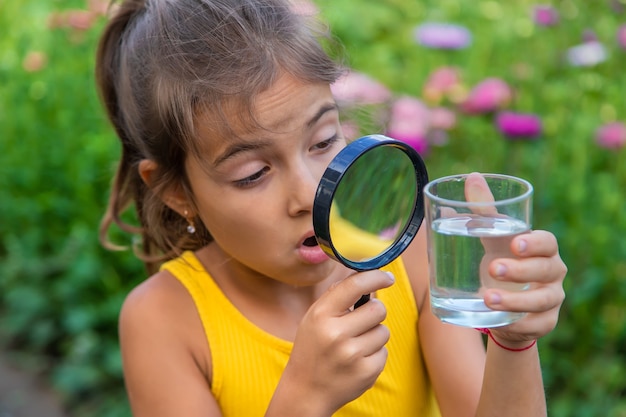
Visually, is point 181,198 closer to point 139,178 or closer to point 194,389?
point 139,178

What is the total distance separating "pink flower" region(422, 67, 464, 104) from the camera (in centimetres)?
430

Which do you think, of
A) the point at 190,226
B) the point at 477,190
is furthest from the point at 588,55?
the point at 477,190

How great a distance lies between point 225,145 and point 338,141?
251 millimetres

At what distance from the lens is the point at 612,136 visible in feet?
12.9

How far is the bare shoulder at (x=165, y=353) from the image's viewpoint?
2225mm

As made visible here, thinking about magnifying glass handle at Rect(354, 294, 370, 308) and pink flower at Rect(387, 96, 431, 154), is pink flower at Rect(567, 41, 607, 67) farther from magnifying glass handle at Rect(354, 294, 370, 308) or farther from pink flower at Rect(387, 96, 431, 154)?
magnifying glass handle at Rect(354, 294, 370, 308)

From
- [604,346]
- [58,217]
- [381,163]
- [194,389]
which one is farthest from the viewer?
[58,217]

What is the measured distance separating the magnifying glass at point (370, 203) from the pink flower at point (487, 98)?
2346 mm

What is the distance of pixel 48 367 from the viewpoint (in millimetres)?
4117

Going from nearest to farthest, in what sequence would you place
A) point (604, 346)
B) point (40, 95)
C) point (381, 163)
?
point (381, 163), point (604, 346), point (40, 95)

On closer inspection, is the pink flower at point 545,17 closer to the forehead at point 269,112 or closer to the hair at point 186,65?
the hair at point 186,65

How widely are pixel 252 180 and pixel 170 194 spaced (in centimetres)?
40

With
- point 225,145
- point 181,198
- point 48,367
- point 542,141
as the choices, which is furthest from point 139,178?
point 542,141

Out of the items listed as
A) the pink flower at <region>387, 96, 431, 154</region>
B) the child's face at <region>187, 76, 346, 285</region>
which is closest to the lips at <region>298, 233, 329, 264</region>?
the child's face at <region>187, 76, 346, 285</region>
